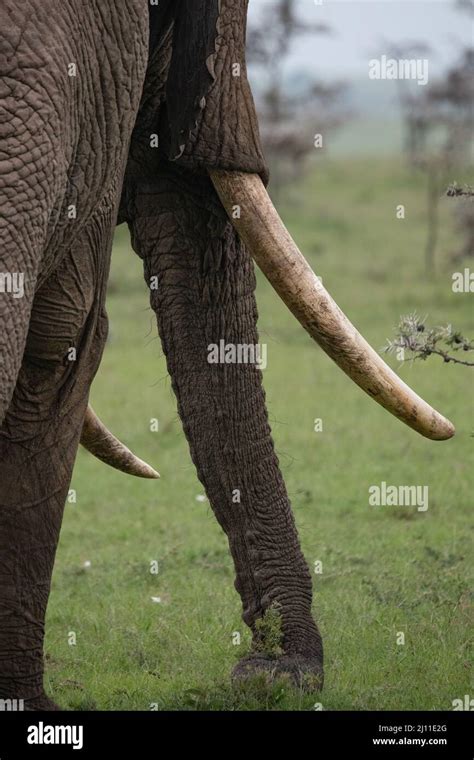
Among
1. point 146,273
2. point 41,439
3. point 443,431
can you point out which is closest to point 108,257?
point 41,439

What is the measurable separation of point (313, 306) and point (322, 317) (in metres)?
0.04

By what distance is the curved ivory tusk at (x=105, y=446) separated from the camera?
4.75 m

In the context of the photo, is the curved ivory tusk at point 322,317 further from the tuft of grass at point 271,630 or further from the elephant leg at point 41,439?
the tuft of grass at point 271,630

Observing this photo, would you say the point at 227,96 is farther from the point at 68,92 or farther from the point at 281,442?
the point at 281,442

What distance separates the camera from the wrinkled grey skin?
9.96 feet

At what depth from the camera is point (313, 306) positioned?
12.7 ft

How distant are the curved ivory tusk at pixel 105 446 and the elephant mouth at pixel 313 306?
1041mm

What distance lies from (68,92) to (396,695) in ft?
7.74

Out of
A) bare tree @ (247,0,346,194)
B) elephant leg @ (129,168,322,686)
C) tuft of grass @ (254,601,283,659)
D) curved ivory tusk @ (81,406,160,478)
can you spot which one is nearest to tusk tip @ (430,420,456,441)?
elephant leg @ (129,168,322,686)

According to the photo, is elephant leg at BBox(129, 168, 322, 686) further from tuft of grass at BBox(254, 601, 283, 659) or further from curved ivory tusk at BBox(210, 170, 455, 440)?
curved ivory tusk at BBox(210, 170, 455, 440)

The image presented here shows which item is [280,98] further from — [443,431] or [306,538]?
[443,431]

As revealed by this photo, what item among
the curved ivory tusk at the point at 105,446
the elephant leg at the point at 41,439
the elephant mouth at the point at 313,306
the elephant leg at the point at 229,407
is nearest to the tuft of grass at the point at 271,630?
the elephant leg at the point at 229,407

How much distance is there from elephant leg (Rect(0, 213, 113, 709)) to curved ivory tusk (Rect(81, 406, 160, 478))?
2.66ft
